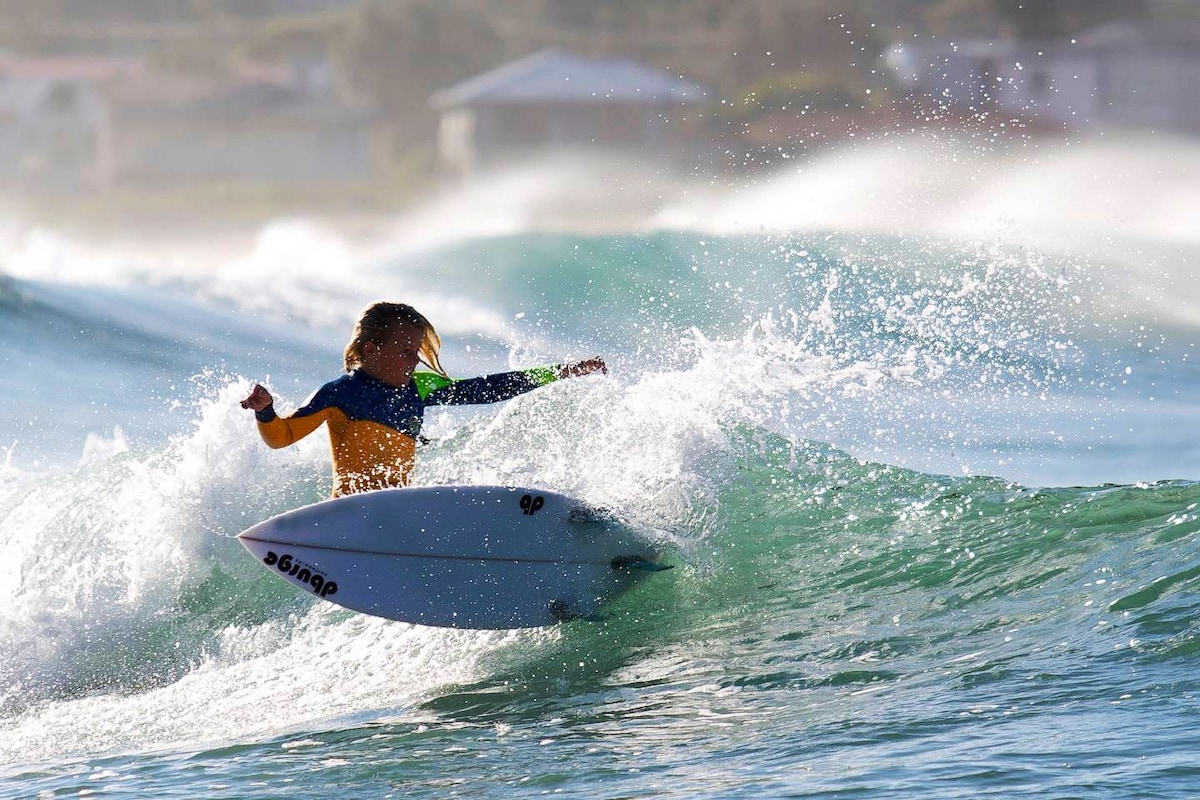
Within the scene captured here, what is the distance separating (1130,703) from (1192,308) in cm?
1936

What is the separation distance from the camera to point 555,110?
152 ft

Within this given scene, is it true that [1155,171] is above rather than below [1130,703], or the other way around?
above

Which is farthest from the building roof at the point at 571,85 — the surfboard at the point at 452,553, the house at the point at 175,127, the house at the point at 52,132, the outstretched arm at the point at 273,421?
the outstretched arm at the point at 273,421

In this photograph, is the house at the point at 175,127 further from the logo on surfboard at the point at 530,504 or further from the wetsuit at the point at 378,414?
the logo on surfboard at the point at 530,504

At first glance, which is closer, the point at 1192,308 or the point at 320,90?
the point at 1192,308

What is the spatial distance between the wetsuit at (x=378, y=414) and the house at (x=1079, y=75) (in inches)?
1524

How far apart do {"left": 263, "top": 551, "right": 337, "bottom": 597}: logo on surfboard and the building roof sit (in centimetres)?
4022

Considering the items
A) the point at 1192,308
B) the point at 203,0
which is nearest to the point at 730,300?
the point at 1192,308

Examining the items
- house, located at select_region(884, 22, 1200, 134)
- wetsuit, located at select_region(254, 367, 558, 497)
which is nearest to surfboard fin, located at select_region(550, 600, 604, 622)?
wetsuit, located at select_region(254, 367, 558, 497)

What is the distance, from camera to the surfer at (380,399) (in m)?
5.91

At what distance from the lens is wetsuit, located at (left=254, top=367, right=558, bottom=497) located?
231 inches

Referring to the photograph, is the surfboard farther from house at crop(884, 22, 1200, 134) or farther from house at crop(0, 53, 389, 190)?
house at crop(0, 53, 389, 190)

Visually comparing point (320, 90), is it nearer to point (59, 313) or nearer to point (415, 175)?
point (415, 175)

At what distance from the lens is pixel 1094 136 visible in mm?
41250
